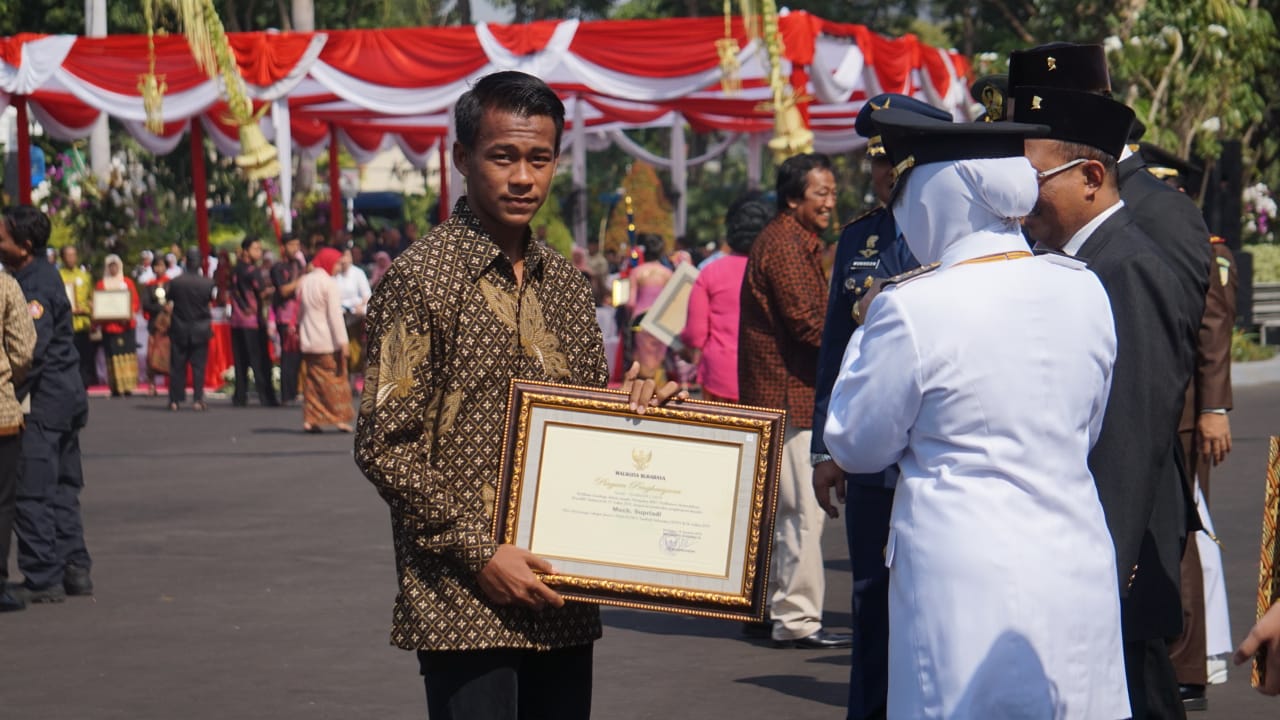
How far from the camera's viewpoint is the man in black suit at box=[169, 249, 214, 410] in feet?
69.2

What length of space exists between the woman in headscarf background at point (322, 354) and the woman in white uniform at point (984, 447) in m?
15.1

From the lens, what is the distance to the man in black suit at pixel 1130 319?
4156 millimetres

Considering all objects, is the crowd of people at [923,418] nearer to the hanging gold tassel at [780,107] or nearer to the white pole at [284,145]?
the hanging gold tassel at [780,107]

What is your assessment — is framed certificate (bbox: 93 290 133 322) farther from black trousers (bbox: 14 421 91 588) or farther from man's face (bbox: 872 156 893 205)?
man's face (bbox: 872 156 893 205)

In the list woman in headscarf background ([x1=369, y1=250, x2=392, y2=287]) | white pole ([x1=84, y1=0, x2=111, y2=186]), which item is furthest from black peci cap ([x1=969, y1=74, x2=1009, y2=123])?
white pole ([x1=84, y1=0, x2=111, y2=186])

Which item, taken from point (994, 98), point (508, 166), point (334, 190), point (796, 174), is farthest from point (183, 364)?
point (508, 166)

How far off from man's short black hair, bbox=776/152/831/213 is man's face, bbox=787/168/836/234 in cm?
2

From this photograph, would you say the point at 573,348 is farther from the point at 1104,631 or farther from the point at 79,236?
the point at 79,236

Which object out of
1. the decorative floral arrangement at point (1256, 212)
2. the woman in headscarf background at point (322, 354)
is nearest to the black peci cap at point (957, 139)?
the woman in headscarf background at point (322, 354)

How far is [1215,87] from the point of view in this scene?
71.2 ft

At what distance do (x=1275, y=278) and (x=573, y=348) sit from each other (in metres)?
27.3

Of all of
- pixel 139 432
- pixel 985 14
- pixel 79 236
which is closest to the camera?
pixel 139 432

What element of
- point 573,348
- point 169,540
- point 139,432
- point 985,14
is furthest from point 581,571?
point 985,14

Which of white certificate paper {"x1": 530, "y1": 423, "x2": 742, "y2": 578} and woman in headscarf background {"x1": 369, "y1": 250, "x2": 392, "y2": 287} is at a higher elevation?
white certificate paper {"x1": 530, "y1": 423, "x2": 742, "y2": 578}
